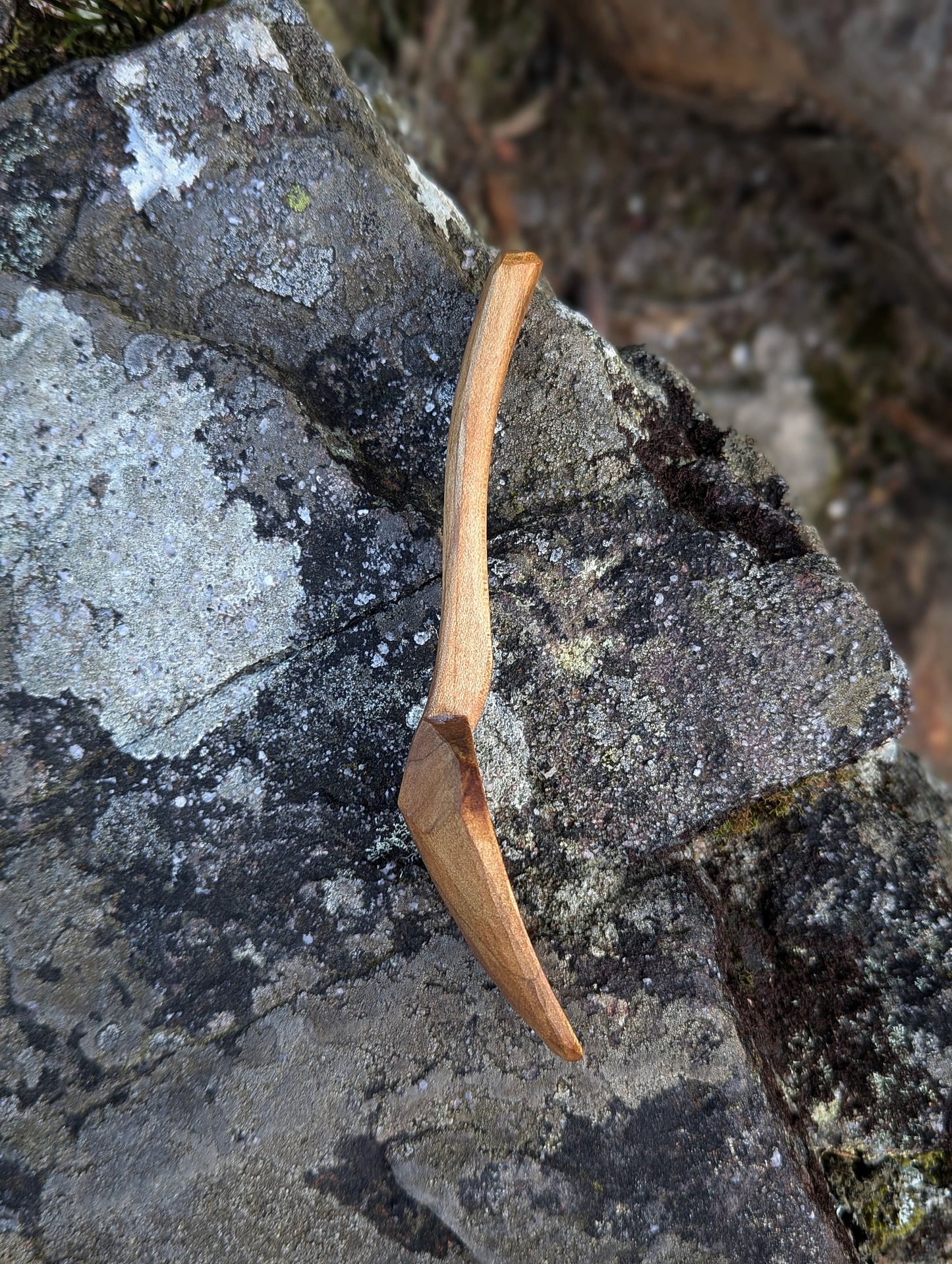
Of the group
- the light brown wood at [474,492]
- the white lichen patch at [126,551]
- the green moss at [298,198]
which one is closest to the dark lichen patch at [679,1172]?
the light brown wood at [474,492]

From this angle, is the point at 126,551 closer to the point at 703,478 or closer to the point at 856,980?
the point at 703,478

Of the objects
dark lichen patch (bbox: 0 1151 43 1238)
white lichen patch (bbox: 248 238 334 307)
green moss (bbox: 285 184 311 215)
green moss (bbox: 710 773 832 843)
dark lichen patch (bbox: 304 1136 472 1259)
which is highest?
green moss (bbox: 285 184 311 215)

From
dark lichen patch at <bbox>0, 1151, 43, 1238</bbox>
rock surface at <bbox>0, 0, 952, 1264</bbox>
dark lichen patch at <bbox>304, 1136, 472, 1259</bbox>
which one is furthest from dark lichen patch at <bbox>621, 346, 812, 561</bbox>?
dark lichen patch at <bbox>0, 1151, 43, 1238</bbox>

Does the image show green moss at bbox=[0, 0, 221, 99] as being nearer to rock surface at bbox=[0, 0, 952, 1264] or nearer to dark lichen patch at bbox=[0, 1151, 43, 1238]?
rock surface at bbox=[0, 0, 952, 1264]

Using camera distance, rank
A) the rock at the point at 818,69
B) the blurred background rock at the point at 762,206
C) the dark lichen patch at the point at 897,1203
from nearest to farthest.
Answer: the dark lichen patch at the point at 897,1203 → the rock at the point at 818,69 → the blurred background rock at the point at 762,206

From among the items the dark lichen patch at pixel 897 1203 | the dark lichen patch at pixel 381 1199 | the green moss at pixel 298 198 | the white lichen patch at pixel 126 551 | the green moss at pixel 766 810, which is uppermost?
the green moss at pixel 298 198

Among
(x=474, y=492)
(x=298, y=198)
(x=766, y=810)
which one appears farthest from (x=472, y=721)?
(x=298, y=198)

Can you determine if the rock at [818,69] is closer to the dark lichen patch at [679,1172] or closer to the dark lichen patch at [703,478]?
the dark lichen patch at [703,478]
